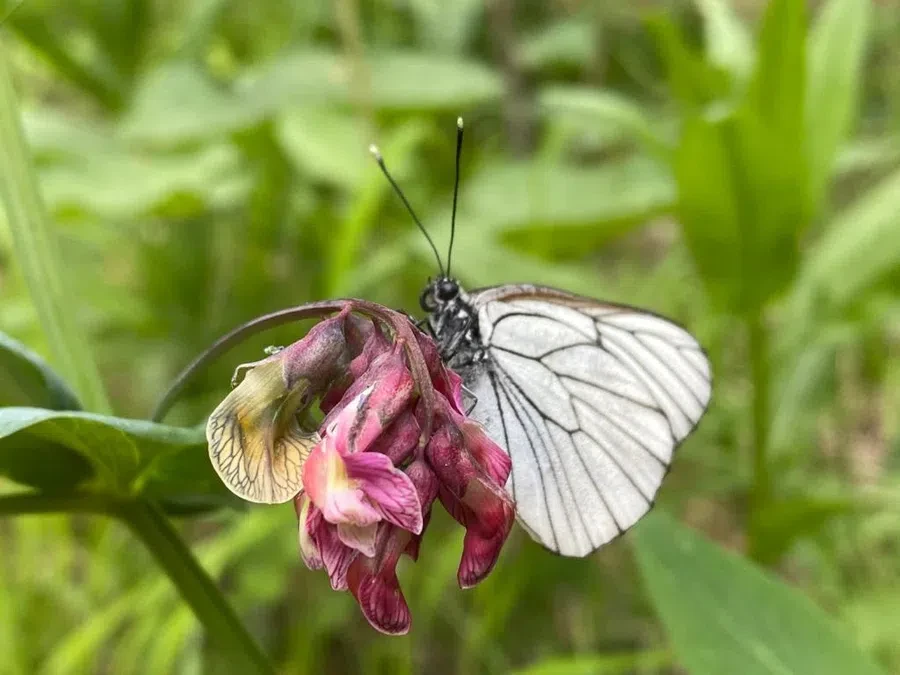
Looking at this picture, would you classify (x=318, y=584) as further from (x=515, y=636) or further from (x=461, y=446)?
(x=461, y=446)

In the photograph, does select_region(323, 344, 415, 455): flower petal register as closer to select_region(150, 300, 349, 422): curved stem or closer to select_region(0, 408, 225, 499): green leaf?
select_region(150, 300, 349, 422): curved stem

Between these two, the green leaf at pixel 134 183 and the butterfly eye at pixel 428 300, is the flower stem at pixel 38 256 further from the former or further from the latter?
the green leaf at pixel 134 183

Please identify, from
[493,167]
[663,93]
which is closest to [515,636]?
[493,167]

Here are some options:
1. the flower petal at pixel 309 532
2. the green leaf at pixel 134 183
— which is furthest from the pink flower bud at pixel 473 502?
the green leaf at pixel 134 183

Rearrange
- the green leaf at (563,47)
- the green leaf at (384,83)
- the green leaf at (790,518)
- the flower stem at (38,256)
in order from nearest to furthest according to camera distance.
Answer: the flower stem at (38,256)
the green leaf at (790,518)
the green leaf at (384,83)
the green leaf at (563,47)

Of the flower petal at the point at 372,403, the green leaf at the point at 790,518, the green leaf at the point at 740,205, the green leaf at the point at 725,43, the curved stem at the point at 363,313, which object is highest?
the green leaf at the point at 725,43

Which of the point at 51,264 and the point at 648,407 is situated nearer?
the point at 51,264

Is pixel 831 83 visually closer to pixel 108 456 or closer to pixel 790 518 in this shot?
pixel 790 518
